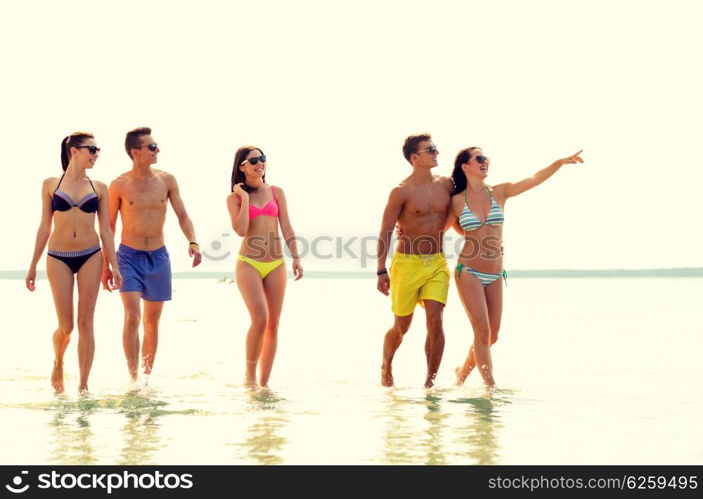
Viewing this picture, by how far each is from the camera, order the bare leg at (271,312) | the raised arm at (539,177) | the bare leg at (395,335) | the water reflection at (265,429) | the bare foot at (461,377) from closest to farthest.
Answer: the water reflection at (265,429) < the raised arm at (539,177) < the bare leg at (271,312) < the bare leg at (395,335) < the bare foot at (461,377)

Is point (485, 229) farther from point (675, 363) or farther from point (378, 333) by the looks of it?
point (378, 333)

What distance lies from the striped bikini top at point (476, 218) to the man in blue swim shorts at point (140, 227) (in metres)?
2.69

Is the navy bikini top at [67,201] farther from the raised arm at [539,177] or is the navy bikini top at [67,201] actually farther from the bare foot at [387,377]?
the raised arm at [539,177]

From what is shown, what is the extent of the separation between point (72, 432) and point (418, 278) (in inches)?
154

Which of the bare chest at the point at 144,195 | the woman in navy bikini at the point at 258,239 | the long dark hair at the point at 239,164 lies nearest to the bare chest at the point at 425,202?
the woman in navy bikini at the point at 258,239

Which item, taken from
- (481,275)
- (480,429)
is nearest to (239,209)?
(481,275)

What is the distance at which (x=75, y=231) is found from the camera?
1026 cm

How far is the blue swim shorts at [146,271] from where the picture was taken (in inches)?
430

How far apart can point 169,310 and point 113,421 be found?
81.0ft

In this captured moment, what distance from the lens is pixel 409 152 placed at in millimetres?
10969

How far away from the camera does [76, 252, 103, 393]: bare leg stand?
404 inches

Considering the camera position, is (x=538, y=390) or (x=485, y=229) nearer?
(x=485, y=229)

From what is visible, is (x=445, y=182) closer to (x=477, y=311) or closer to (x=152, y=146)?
(x=477, y=311)

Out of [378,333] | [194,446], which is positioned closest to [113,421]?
[194,446]
